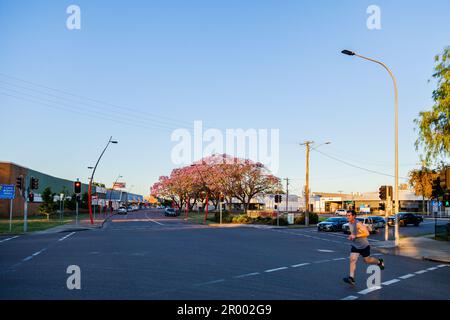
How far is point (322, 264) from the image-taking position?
1413 centimetres

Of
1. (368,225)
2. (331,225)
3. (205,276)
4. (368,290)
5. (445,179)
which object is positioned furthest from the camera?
(331,225)

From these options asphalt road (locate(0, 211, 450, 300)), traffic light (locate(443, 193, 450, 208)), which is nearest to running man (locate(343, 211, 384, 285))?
asphalt road (locate(0, 211, 450, 300))

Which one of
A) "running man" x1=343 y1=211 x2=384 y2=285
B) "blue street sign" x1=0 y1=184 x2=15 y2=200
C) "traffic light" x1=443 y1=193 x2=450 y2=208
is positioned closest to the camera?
"running man" x1=343 y1=211 x2=384 y2=285

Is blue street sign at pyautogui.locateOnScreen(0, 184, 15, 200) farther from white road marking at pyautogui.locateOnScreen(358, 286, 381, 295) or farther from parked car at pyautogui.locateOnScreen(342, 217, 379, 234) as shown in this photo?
white road marking at pyautogui.locateOnScreen(358, 286, 381, 295)

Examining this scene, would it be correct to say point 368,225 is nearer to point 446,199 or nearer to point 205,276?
point 446,199

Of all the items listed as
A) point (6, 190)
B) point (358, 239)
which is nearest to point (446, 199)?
point (358, 239)

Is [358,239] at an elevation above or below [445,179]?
below

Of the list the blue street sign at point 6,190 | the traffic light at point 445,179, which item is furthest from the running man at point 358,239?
the blue street sign at point 6,190

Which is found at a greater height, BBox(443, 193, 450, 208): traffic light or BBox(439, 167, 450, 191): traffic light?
BBox(439, 167, 450, 191): traffic light

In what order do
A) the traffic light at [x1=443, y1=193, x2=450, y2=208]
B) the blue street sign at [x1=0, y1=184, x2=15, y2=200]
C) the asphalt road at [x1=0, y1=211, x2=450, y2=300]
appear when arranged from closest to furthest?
the asphalt road at [x1=0, y1=211, x2=450, y2=300]
the traffic light at [x1=443, y1=193, x2=450, y2=208]
the blue street sign at [x1=0, y1=184, x2=15, y2=200]

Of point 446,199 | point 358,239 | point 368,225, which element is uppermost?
point 446,199

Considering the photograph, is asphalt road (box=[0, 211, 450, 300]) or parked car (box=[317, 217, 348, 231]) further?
parked car (box=[317, 217, 348, 231])
